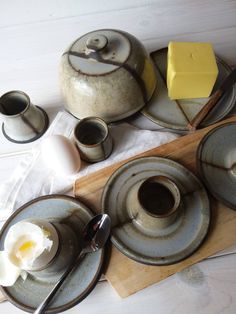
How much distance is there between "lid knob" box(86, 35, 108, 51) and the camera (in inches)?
22.0

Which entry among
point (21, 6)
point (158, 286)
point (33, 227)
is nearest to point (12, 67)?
point (21, 6)

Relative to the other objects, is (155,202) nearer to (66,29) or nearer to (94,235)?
(94,235)

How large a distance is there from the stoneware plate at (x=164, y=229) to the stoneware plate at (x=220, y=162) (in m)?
0.02

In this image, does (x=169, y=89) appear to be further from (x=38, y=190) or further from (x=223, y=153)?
(x=38, y=190)

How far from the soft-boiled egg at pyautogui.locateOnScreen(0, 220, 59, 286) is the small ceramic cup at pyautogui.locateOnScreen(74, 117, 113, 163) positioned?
0.16 m

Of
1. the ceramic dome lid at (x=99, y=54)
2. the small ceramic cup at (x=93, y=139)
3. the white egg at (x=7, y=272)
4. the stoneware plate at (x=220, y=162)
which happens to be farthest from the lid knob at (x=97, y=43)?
the white egg at (x=7, y=272)

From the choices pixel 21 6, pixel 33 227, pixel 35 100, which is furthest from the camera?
pixel 21 6

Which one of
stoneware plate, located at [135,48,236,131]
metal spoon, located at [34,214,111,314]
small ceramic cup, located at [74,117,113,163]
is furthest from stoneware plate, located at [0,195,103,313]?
stoneware plate, located at [135,48,236,131]

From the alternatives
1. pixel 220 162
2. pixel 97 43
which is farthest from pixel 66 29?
pixel 220 162

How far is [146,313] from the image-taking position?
0.47 m

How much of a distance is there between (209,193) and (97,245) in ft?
0.65

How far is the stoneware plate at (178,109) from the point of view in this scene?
2.01 ft

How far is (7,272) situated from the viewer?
0.47m

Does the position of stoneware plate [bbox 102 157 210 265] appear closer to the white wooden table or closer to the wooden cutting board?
the wooden cutting board
